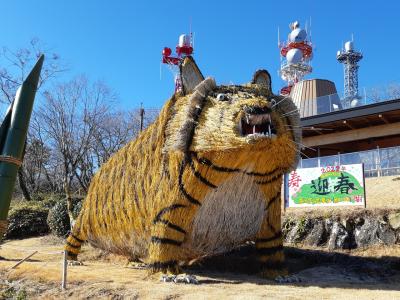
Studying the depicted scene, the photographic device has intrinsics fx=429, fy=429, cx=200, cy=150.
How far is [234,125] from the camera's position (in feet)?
20.0

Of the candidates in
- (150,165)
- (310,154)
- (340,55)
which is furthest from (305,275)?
(340,55)

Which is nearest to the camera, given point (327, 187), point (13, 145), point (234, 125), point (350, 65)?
point (13, 145)

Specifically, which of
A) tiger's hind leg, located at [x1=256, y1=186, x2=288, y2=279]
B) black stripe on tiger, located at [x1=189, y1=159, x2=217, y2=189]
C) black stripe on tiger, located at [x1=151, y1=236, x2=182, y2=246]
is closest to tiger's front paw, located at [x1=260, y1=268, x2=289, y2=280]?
tiger's hind leg, located at [x1=256, y1=186, x2=288, y2=279]

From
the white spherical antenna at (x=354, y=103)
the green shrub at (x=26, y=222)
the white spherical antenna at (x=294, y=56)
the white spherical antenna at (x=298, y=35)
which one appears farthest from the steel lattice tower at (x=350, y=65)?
the green shrub at (x=26, y=222)

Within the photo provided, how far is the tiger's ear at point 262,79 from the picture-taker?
7.47 metres

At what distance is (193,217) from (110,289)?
5.16 ft

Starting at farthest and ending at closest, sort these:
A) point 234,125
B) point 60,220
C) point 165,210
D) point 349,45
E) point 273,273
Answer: point 349,45
point 60,220
point 273,273
point 165,210
point 234,125

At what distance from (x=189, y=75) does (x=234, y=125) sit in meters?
1.53

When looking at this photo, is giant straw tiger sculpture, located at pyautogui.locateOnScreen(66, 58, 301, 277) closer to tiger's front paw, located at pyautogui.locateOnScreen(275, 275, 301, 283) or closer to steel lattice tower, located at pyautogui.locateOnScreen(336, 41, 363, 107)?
tiger's front paw, located at pyautogui.locateOnScreen(275, 275, 301, 283)

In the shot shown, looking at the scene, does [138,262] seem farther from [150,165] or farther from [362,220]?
[362,220]

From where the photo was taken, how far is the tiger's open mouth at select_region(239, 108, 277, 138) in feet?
19.8

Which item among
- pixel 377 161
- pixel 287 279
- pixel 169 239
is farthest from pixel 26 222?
pixel 377 161

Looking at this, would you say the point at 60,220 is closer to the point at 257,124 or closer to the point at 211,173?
the point at 211,173

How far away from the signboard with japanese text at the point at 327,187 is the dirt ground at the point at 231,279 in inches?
64.0
